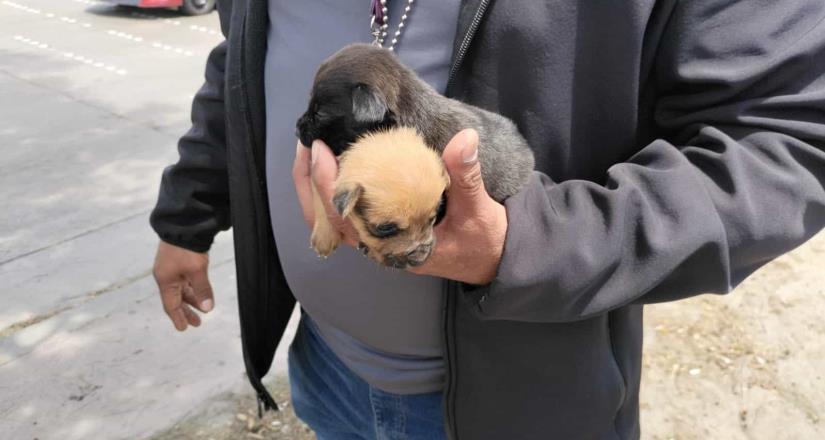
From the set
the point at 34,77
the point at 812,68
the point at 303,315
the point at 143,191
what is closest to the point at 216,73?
the point at 303,315

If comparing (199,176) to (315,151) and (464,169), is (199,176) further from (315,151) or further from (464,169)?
(464,169)

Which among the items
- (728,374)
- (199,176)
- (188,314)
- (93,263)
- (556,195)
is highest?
(556,195)

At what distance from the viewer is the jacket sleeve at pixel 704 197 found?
128cm

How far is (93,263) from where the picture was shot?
486 centimetres

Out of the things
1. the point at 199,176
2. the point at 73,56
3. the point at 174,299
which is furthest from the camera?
the point at 73,56

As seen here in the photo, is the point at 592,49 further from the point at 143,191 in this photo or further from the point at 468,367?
the point at 143,191

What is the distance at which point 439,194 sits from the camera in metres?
1.22

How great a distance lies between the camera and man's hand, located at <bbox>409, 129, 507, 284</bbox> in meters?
1.20

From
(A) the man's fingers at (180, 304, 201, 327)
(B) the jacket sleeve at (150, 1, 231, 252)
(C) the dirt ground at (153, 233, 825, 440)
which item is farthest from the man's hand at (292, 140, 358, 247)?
(C) the dirt ground at (153, 233, 825, 440)

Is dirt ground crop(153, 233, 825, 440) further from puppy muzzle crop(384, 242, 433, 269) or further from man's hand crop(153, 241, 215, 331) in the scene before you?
puppy muzzle crop(384, 242, 433, 269)

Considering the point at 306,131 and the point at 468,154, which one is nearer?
the point at 468,154

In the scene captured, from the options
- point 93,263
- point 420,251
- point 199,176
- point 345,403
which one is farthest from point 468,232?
point 93,263

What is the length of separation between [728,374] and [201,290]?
2815mm

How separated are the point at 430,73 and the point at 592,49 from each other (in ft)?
1.11
